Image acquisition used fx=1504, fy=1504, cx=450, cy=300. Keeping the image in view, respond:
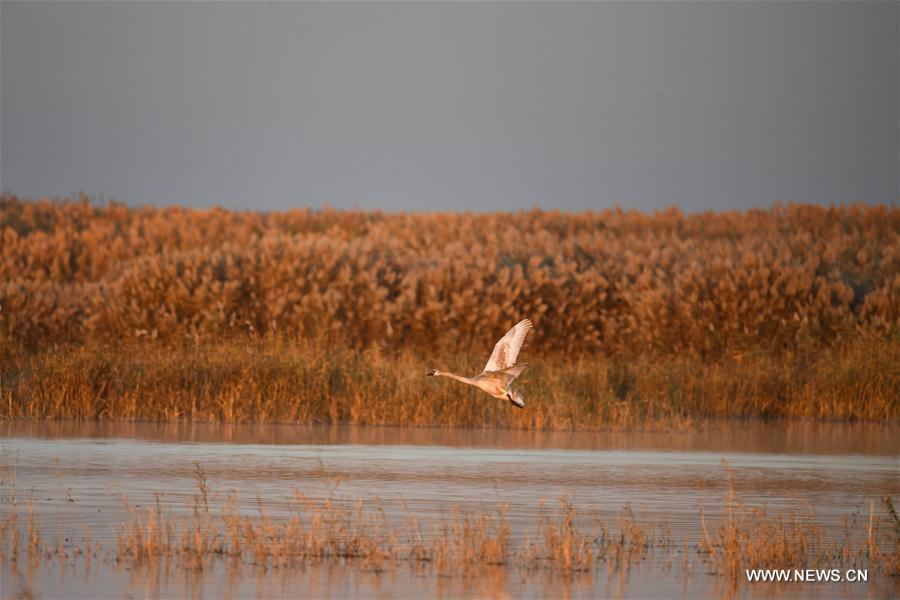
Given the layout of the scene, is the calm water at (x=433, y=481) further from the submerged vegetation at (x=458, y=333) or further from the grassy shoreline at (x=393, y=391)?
the submerged vegetation at (x=458, y=333)

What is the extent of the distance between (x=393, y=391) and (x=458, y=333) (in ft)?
22.7

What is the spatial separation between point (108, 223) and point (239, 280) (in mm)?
21993

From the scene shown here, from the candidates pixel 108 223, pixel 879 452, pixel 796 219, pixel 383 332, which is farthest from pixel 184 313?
pixel 796 219

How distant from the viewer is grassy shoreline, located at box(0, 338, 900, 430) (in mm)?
21172

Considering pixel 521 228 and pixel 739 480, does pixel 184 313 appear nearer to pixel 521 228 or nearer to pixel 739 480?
pixel 739 480

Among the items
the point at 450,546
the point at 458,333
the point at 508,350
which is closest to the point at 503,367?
the point at 508,350

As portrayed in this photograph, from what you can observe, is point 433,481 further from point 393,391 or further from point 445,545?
point 393,391

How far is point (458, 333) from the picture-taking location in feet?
93.7

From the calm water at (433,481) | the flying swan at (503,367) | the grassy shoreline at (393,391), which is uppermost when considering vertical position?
the flying swan at (503,367)

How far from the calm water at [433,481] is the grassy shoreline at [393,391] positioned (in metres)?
0.75

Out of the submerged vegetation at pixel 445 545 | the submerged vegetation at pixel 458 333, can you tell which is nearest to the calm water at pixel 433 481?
the submerged vegetation at pixel 445 545

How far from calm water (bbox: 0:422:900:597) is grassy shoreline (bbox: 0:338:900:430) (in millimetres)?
755

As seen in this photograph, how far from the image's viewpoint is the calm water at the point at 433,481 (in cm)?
974

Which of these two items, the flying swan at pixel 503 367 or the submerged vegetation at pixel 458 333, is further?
the submerged vegetation at pixel 458 333
